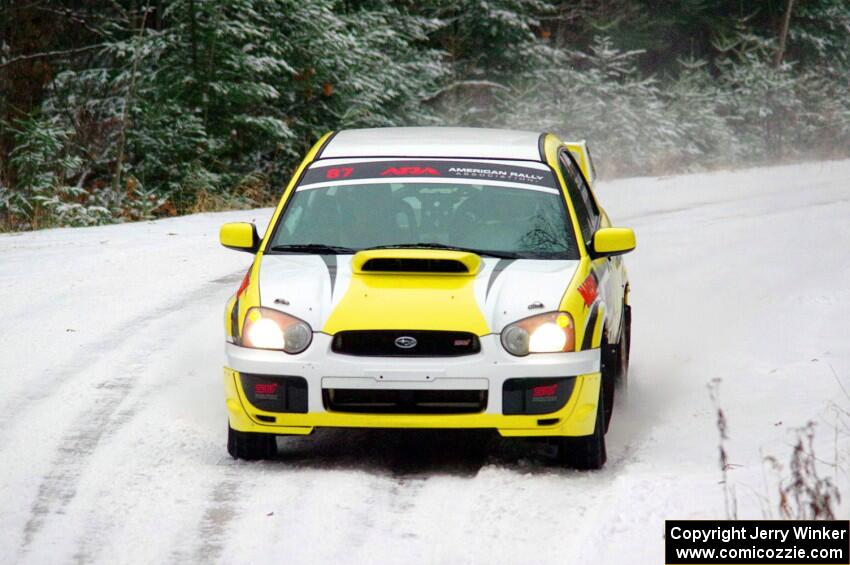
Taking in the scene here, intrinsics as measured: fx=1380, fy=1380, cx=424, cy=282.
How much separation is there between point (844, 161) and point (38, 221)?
24.2m

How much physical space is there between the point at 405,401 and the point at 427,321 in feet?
1.23

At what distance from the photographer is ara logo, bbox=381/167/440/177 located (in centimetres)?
737

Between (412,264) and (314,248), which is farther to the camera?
(314,248)

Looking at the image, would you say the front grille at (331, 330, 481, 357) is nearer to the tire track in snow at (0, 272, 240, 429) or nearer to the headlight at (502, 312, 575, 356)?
the headlight at (502, 312, 575, 356)

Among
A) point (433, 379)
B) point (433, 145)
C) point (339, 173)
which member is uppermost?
point (433, 145)

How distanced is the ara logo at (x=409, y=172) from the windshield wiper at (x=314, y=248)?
61 centimetres

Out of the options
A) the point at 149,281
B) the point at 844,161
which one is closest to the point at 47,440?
the point at 149,281

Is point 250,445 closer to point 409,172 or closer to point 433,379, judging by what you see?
point 433,379

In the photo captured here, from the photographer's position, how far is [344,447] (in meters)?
6.98

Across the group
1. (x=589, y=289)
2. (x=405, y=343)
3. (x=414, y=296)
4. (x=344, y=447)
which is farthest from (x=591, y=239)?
(x=344, y=447)

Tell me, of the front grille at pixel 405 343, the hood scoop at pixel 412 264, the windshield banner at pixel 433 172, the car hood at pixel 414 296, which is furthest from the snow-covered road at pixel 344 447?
the windshield banner at pixel 433 172

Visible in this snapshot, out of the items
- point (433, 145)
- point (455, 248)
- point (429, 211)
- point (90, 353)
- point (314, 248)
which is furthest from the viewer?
point (90, 353)

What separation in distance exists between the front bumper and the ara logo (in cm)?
146

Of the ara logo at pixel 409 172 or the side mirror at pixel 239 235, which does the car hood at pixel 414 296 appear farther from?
the ara logo at pixel 409 172
